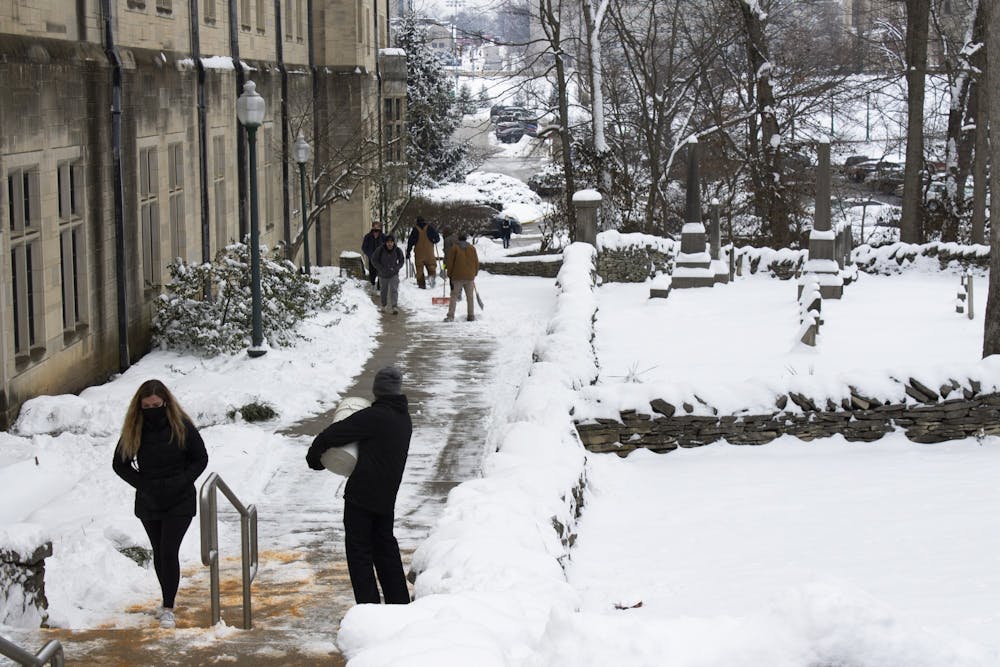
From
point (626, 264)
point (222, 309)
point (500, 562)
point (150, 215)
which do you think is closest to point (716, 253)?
point (626, 264)

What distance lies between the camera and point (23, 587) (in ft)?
23.0

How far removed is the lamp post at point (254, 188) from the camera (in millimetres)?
15586

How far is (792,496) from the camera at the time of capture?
10.7 metres

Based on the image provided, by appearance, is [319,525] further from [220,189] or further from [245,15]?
[245,15]

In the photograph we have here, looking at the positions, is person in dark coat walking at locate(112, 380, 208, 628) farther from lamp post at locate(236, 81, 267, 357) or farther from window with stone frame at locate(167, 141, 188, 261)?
window with stone frame at locate(167, 141, 188, 261)

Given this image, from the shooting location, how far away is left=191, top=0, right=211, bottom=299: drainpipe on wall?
64.3ft

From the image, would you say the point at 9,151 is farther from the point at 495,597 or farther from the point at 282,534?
the point at 495,597

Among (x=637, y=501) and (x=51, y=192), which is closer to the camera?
(x=637, y=501)

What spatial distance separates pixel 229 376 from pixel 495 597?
33.3 feet

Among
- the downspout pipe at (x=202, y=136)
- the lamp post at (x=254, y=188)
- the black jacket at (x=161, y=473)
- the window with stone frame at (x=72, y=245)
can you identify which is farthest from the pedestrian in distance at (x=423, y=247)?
the black jacket at (x=161, y=473)

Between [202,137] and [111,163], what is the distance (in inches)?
183

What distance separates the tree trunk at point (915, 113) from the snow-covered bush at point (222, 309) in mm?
18976

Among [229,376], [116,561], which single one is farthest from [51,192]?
[116,561]


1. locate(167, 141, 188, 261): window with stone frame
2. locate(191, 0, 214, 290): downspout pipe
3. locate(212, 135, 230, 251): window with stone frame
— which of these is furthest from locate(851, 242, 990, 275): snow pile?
locate(167, 141, 188, 261): window with stone frame
